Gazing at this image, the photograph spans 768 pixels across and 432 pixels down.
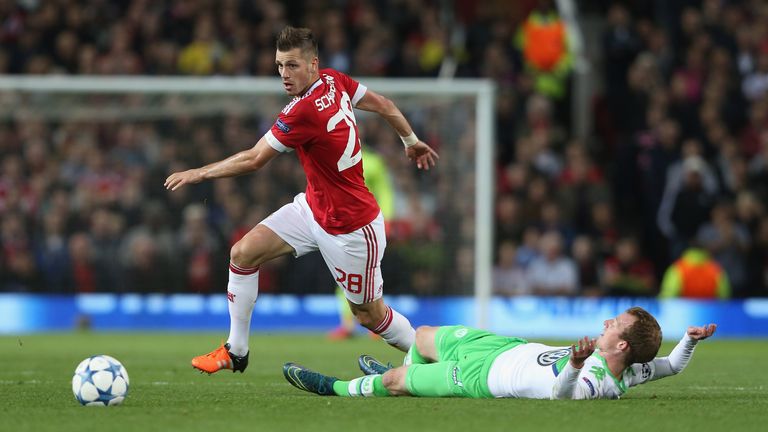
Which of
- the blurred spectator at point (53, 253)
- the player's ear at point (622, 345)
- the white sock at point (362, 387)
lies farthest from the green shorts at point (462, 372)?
the blurred spectator at point (53, 253)

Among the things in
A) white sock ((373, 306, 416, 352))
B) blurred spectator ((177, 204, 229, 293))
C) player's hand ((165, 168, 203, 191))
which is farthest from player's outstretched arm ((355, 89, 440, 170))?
blurred spectator ((177, 204, 229, 293))

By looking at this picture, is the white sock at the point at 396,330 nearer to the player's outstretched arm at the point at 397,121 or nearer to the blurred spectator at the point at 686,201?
the player's outstretched arm at the point at 397,121

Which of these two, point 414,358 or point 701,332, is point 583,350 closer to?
point 701,332

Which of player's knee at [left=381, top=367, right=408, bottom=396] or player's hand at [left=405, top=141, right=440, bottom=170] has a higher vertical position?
player's hand at [left=405, top=141, right=440, bottom=170]

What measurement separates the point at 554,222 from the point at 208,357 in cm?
817

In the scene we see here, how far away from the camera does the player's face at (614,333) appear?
6750mm

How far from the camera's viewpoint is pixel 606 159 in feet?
56.6

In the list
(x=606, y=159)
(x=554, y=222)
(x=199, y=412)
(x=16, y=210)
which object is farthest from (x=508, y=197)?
(x=199, y=412)

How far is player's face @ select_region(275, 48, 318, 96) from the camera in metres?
7.67

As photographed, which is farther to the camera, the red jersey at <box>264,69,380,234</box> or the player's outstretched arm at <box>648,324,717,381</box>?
the red jersey at <box>264,69,380,234</box>

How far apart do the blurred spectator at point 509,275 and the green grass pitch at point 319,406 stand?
4835mm

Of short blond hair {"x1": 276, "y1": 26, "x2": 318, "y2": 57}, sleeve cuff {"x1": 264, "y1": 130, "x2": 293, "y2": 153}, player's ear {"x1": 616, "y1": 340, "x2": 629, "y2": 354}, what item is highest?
short blond hair {"x1": 276, "y1": 26, "x2": 318, "y2": 57}

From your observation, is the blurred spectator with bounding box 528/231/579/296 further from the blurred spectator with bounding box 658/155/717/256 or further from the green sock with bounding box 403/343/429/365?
the green sock with bounding box 403/343/429/365

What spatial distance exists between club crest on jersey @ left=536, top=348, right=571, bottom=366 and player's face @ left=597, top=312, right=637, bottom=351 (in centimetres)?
19
